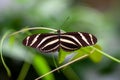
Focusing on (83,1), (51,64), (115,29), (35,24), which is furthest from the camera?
(83,1)

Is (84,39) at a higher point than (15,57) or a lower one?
higher

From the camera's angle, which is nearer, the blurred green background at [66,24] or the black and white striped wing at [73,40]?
the black and white striped wing at [73,40]

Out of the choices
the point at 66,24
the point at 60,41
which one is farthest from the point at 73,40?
the point at 66,24

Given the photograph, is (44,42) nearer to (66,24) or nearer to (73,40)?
(73,40)

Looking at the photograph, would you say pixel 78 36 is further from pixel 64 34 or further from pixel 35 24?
pixel 35 24

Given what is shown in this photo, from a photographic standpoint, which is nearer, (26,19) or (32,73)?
(32,73)

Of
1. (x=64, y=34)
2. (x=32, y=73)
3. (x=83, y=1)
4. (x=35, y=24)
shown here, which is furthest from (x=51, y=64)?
(x=83, y=1)

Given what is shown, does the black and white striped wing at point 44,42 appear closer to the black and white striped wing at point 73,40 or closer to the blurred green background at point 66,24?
the black and white striped wing at point 73,40

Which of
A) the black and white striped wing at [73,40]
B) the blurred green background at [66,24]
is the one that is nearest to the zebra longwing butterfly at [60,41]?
the black and white striped wing at [73,40]

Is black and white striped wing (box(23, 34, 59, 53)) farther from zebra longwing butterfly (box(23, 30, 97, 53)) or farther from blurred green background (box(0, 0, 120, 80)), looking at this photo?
blurred green background (box(0, 0, 120, 80))
